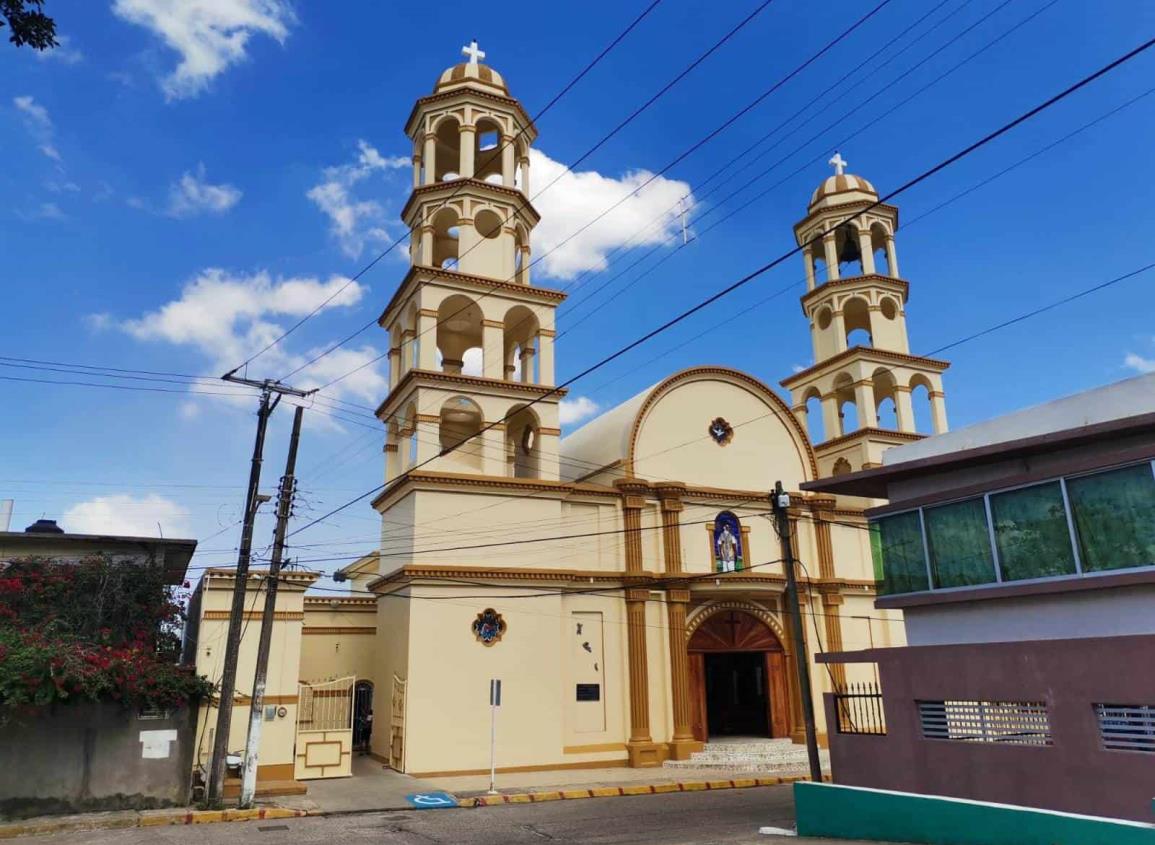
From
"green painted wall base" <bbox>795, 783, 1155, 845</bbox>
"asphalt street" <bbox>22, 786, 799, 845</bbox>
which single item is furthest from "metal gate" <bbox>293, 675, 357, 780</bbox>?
"green painted wall base" <bbox>795, 783, 1155, 845</bbox>

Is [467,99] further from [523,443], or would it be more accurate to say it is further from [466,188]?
[523,443]

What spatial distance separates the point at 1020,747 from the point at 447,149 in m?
23.2

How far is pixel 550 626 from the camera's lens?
22.5 metres

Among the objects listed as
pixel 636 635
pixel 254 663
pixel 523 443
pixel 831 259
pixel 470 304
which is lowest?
pixel 254 663

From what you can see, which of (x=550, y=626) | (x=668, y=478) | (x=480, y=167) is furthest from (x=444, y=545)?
(x=480, y=167)

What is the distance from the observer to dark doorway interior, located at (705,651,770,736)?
2812 centimetres

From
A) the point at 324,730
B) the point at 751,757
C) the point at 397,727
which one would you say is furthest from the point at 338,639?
the point at 751,757

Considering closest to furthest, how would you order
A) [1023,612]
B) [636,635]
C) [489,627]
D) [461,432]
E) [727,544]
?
[1023,612]
[489,627]
[636,635]
[727,544]
[461,432]

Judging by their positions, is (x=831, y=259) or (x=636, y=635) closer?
(x=636, y=635)

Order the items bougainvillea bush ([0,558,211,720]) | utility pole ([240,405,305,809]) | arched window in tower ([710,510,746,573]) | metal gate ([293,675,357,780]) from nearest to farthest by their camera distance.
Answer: bougainvillea bush ([0,558,211,720]), utility pole ([240,405,305,809]), metal gate ([293,675,357,780]), arched window in tower ([710,510,746,573])

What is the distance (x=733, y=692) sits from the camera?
2917 centimetres

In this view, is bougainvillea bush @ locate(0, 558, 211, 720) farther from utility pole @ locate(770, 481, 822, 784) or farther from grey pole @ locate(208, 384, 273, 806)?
utility pole @ locate(770, 481, 822, 784)

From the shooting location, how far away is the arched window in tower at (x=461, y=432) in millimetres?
24000

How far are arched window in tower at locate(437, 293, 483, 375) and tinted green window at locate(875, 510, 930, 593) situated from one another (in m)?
13.3
